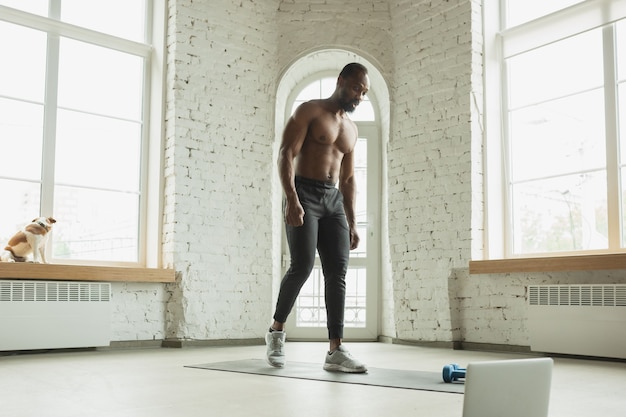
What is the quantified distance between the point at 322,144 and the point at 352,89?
0.33m

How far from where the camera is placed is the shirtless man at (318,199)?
11.8ft

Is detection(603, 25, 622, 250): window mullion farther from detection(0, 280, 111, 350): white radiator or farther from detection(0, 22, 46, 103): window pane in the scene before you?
detection(0, 22, 46, 103): window pane

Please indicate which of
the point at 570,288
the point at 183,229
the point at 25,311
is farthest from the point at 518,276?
the point at 25,311

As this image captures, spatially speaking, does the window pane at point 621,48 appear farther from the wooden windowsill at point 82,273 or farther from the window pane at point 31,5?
the window pane at point 31,5

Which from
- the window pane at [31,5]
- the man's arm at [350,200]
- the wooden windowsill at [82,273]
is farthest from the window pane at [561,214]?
the window pane at [31,5]

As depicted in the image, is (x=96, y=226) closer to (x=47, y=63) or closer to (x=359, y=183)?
(x=47, y=63)

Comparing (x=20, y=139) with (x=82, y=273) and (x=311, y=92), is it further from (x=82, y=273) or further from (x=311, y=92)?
(x=311, y=92)

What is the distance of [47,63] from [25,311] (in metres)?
1.89

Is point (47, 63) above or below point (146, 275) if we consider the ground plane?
above

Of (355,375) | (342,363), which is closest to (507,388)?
(355,375)

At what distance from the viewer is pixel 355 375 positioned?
10.9ft

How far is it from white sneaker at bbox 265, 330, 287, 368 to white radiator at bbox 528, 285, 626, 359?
2037 millimetres

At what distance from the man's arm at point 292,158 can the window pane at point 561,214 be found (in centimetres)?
240

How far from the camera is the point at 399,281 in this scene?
591 cm
